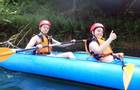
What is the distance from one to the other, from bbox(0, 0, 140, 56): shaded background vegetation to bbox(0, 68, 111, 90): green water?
4.58 metres

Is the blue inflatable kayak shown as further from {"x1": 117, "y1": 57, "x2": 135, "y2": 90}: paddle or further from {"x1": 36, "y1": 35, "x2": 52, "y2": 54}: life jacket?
{"x1": 36, "y1": 35, "x2": 52, "y2": 54}: life jacket

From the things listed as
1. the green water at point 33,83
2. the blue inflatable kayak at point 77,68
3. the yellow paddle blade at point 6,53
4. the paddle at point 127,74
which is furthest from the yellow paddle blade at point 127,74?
the yellow paddle blade at point 6,53

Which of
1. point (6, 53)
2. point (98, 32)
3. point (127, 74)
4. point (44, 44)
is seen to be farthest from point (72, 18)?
point (127, 74)

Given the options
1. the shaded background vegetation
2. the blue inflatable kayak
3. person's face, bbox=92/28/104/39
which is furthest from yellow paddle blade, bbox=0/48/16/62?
the shaded background vegetation

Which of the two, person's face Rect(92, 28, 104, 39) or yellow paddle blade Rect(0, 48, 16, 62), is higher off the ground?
person's face Rect(92, 28, 104, 39)

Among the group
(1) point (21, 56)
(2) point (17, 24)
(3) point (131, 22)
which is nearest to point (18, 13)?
(2) point (17, 24)

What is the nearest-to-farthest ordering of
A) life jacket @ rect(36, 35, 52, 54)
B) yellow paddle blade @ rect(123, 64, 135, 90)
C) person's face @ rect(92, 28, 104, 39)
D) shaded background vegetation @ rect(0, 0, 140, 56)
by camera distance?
yellow paddle blade @ rect(123, 64, 135, 90), person's face @ rect(92, 28, 104, 39), life jacket @ rect(36, 35, 52, 54), shaded background vegetation @ rect(0, 0, 140, 56)

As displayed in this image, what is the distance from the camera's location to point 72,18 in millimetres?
12914

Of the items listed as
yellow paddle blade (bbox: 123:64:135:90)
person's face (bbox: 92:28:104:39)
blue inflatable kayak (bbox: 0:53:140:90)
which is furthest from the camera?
person's face (bbox: 92:28:104:39)

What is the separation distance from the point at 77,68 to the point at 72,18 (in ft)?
24.3

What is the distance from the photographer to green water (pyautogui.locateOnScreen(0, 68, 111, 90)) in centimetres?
569

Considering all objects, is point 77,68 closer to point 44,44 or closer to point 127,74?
point 127,74

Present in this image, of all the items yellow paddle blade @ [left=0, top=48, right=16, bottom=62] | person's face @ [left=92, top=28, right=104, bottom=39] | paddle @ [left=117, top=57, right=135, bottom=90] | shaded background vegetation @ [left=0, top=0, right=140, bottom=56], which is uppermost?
shaded background vegetation @ [left=0, top=0, right=140, bottom=56]

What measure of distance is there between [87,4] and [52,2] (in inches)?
58.5
